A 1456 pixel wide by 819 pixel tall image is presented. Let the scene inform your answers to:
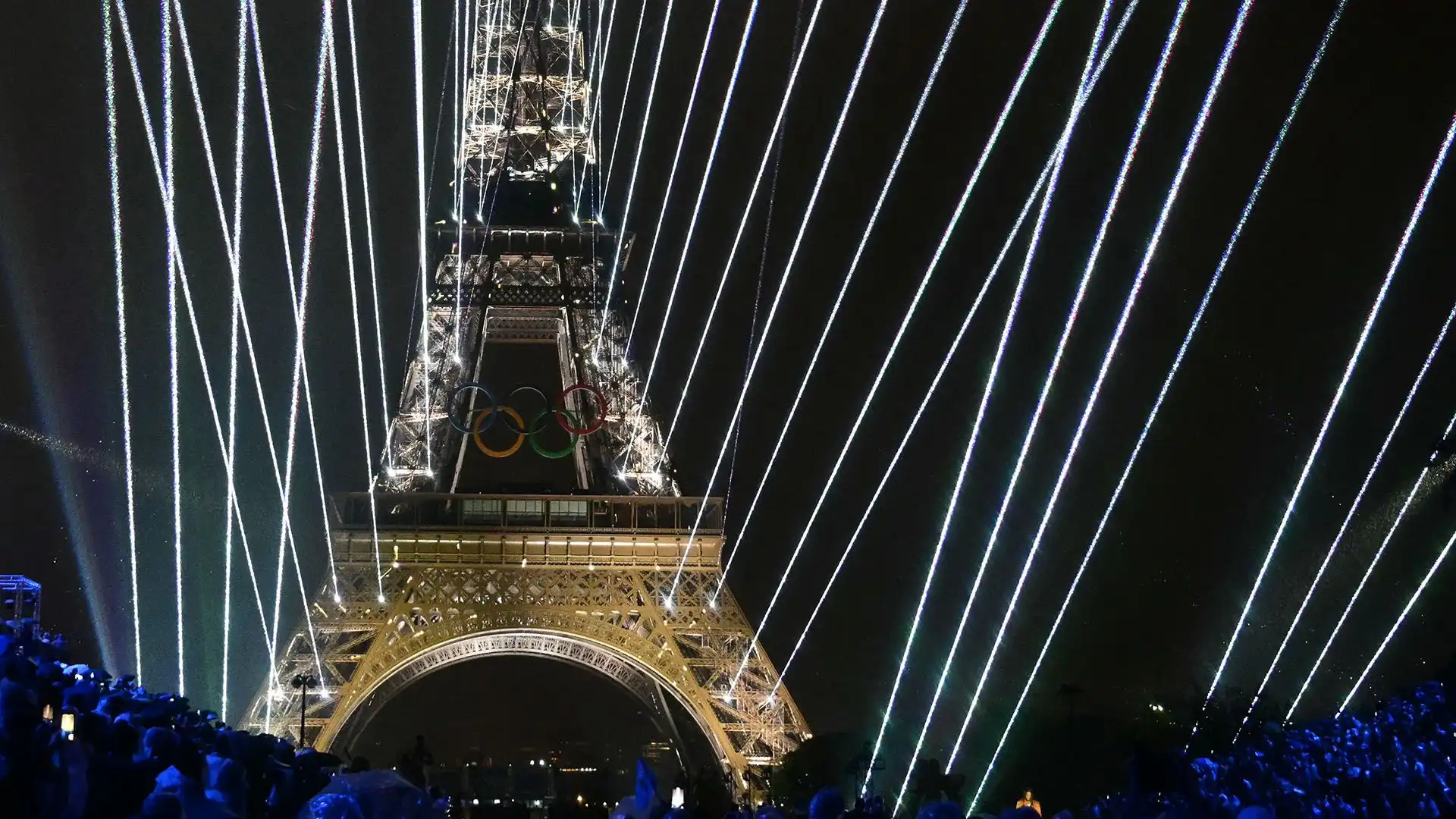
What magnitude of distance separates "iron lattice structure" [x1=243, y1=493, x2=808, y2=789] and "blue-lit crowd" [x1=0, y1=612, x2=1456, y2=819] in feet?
53.3

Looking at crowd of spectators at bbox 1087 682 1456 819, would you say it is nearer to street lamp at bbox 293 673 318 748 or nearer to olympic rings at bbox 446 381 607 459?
street lamp at bbox 293 673 318 748

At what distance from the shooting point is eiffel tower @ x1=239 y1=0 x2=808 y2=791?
30.0 m

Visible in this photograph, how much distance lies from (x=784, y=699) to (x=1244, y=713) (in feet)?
27.1

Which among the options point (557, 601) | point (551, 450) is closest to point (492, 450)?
point (551, 450)

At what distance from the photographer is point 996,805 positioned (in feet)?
105

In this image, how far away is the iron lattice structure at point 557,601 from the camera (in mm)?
30094

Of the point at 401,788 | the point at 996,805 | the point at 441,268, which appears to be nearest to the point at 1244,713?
the point at 996,805

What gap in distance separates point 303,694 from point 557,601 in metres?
5.95

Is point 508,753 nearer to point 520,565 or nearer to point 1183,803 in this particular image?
point 520,565

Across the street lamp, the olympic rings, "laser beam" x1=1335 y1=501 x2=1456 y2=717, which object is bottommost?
the street lamp

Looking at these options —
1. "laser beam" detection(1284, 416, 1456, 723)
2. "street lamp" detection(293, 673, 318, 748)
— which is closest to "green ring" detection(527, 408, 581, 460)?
"street lamp" detection(293, 673, 318, 748)

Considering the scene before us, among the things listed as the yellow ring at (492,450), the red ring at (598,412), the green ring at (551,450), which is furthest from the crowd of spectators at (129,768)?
the red ring at (598,412)

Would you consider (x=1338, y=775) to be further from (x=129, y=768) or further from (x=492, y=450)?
(x=492, y=450)

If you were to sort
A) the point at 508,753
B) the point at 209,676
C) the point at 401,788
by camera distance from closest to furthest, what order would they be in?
the point at 401,788 → the point at 209,676 → the point at 508,753
